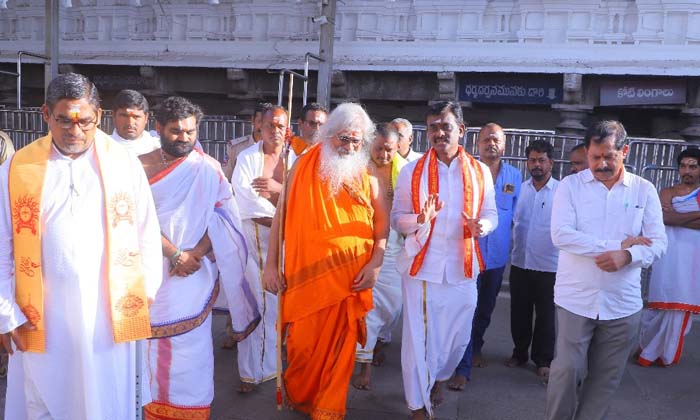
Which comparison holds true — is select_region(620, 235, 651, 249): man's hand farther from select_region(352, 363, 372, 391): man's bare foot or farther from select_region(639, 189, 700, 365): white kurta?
select_region(639, 189, 700, 365): white kurta

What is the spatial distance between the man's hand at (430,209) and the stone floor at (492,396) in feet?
4.06

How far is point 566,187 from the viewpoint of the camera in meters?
3.47

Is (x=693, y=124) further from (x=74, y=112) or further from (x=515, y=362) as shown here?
(x=74, y=112)

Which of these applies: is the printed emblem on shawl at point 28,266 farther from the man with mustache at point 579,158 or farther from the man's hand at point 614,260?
the man with mustache at point 579,158

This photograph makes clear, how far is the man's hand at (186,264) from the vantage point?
3.43 metres

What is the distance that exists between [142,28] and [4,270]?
36.6 feet

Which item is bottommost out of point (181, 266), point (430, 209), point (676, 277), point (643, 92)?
point (676, 277)

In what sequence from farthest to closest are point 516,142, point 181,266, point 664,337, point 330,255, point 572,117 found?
point 572,117 → point 516,142 → point 664,337 → point 330,255 → point 181,266

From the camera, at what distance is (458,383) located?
4.44 meters

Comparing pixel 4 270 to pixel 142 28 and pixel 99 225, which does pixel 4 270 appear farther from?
pixel 142 28

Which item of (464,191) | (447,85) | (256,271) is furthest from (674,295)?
(447,85)

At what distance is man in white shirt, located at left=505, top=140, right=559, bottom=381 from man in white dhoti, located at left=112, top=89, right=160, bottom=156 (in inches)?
109

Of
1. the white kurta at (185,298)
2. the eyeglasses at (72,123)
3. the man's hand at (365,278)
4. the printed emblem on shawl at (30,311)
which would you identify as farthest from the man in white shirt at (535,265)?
the printed emblem on shawl at (30,311)

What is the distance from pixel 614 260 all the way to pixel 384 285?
6.58 ft
